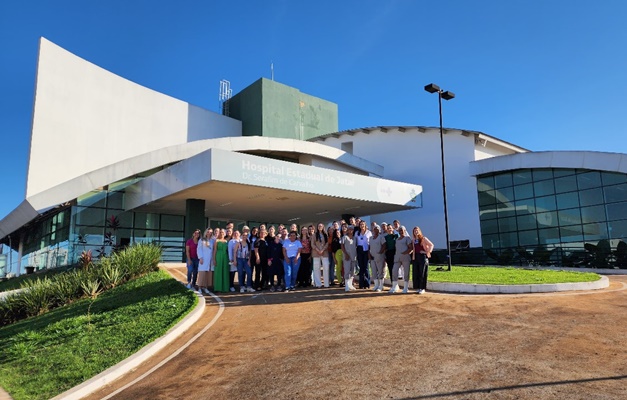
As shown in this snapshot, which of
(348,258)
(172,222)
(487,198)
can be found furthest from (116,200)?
(487,198)

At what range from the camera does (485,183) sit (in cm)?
2784

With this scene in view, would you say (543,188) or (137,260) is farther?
(543,188)

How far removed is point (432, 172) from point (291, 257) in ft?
66.4

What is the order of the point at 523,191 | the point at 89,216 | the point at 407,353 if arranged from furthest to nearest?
the point at 523,191 < the point at 89,216 < the point at 407,353

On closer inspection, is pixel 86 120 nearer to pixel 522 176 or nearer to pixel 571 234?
pixel 522 176

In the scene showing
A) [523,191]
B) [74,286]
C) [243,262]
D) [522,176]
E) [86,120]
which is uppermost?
[86,120]

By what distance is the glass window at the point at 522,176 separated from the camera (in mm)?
26016

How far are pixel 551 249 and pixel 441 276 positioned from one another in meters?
14.1

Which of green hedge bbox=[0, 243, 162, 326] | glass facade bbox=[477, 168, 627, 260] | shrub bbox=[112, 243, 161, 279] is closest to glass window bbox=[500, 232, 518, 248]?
glass facade bbox=[477, 168, 627, 260]

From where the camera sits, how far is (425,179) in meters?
29.9

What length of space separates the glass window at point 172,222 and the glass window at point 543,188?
2040 centimetres

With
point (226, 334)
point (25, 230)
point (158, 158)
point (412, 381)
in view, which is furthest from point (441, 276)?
point (25, 230)

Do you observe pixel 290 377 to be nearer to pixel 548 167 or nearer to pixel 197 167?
pixel 197 167

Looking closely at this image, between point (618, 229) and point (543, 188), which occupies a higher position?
point (543, 188)
